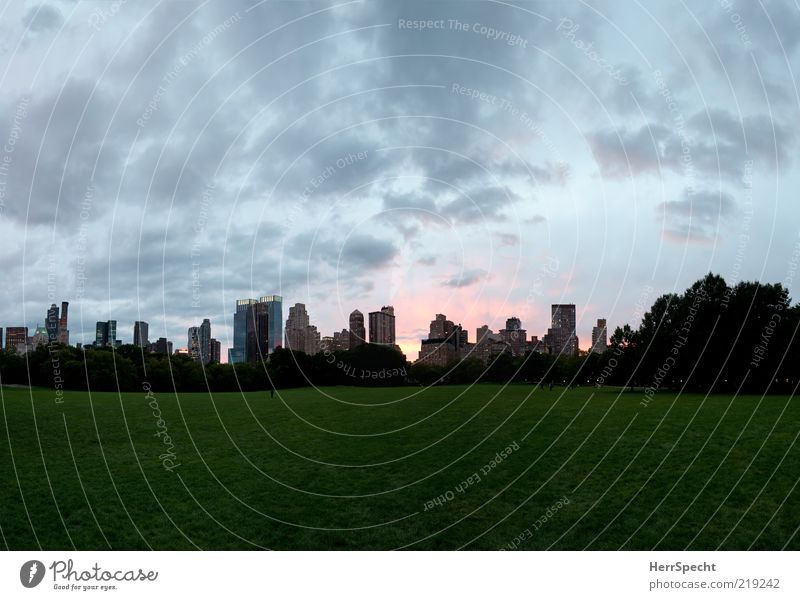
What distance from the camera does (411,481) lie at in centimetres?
2112

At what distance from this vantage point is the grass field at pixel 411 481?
15820 millimetres

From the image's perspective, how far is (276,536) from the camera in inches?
630

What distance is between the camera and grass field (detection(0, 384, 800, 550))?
51.9 ft

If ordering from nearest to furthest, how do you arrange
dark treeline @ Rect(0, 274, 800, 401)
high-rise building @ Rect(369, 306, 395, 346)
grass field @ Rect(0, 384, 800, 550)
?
grass field @ Rect(0, 384, 800, 550) < high-rise building @ Rect(369, 306, 395, 346) < dark treeline @ Rect(0, 274, 800, 401)

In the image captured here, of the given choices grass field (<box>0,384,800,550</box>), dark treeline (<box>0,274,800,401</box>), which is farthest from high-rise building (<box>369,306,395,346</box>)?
dark treeline (<box>0,274,800,401</box>)

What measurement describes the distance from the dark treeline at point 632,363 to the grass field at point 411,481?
20.2 metres

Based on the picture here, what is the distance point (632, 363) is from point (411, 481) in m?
48.8
